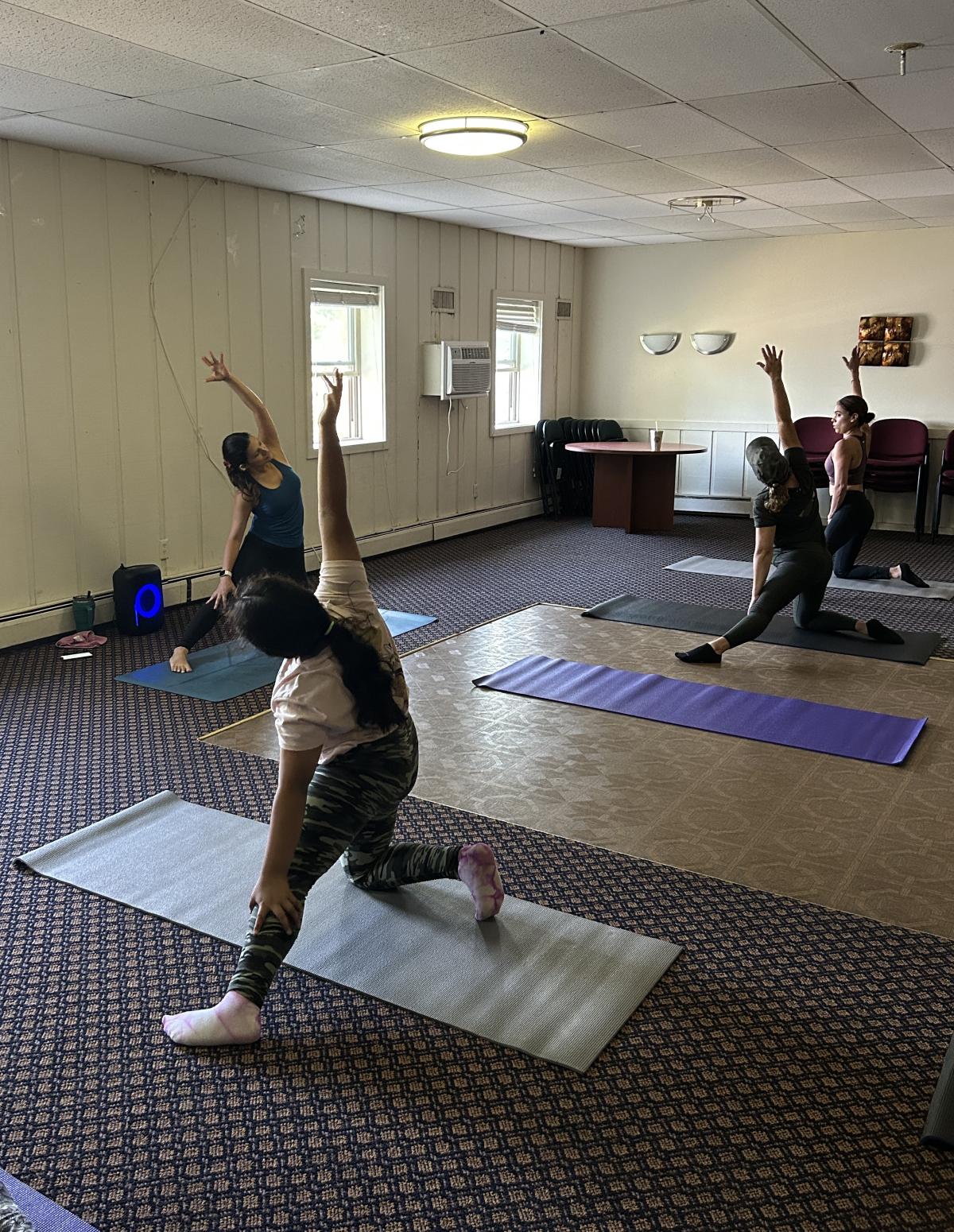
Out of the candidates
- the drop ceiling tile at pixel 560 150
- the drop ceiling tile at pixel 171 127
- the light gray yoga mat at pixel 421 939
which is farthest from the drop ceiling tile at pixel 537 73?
the light gray yoga mat at pixel 421 939

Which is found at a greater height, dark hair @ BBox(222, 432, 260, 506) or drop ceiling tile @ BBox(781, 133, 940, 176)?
drop ceiling tile @ BBox(781, 133, 940, 176)

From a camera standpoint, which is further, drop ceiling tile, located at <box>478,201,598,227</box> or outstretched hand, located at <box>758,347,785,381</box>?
drop ceiling tile, located at <box>478,201,598,227</box>

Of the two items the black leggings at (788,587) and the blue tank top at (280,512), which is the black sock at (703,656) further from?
the blue tank top at (280,512)

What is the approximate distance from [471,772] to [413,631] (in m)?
2.12

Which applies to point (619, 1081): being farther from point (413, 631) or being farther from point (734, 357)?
point (734, 357)

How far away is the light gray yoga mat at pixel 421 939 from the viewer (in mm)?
2469

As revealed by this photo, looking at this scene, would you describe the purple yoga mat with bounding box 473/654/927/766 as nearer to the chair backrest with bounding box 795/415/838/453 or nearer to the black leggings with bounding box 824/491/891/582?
the black leggings with bounding box 824/491/891/582

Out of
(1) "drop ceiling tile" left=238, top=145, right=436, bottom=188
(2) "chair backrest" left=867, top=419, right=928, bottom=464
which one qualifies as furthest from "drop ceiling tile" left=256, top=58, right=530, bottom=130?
(2) "chair backrest" left=867, top=419, right=928, bottom=464

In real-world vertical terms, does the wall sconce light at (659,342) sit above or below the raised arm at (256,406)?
above

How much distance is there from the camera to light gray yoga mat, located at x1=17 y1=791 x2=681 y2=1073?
8.10ft

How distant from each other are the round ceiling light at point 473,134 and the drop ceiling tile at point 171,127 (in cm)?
76

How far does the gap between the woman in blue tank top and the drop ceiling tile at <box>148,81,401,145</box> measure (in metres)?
1.06

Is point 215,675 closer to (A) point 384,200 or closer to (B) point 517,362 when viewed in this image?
(A) point 384,200

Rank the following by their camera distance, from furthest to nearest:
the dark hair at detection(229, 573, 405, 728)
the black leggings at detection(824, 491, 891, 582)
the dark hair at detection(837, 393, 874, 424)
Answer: the black leggings at detection(824, 491, 891, 582) → the dark hair at detection(837, 393, 874, 424) → the dark hair at detection(229, 573, 405, 728)
